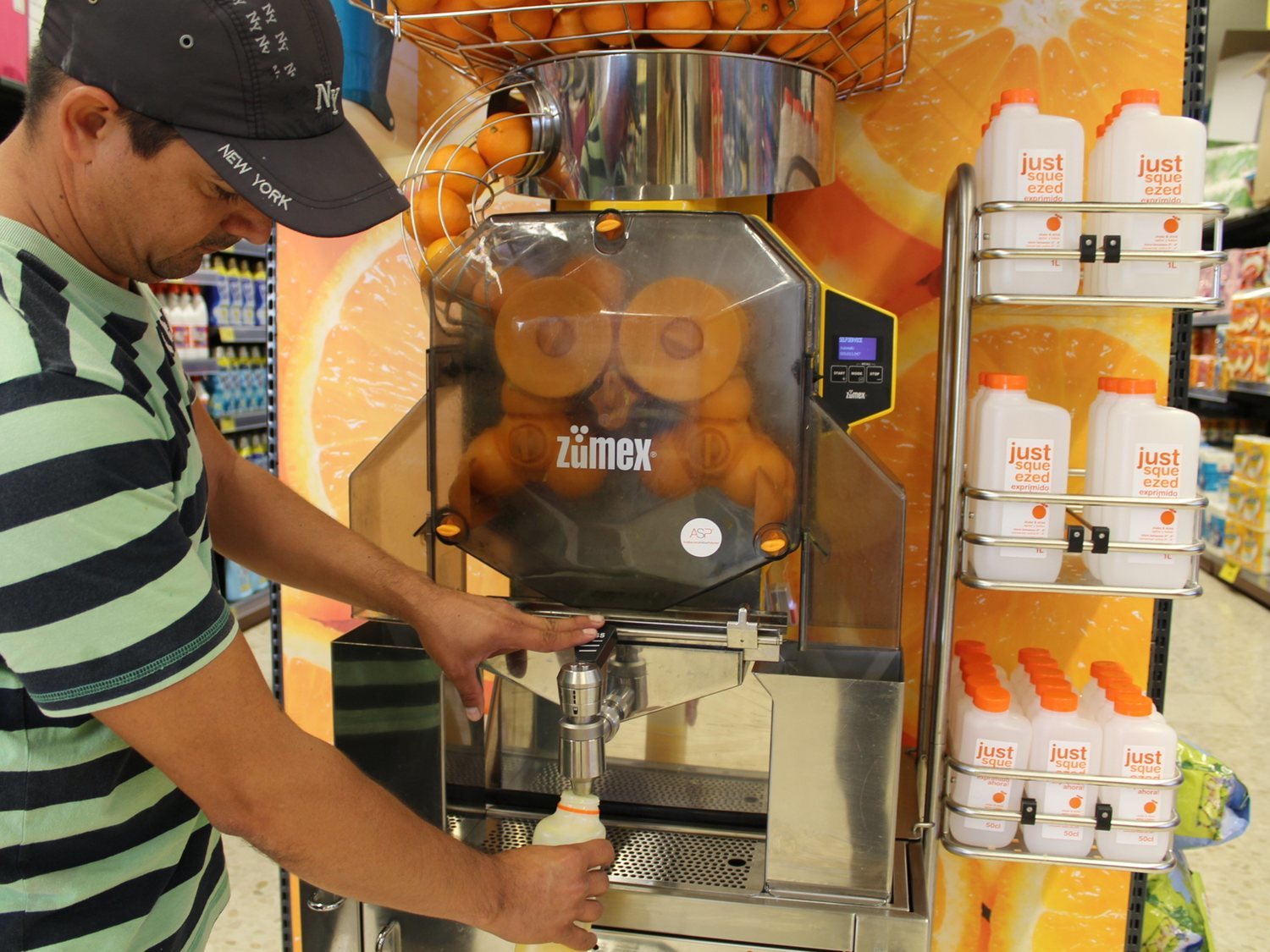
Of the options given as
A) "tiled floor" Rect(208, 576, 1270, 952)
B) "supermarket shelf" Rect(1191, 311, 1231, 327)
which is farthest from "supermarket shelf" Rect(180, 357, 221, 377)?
"supermarket shelf" Rect(1191, 311, 1231, 327)

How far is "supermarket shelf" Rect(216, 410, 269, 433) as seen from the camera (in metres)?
5.00

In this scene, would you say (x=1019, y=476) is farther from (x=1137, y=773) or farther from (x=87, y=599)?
(x=87, y=599)

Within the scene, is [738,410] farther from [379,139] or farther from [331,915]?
[379,139]

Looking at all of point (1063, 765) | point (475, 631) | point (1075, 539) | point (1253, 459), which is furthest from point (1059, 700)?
point (1253, 459)

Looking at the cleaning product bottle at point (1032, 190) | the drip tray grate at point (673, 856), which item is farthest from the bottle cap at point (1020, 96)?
the drip tray grate at point (673, 856)

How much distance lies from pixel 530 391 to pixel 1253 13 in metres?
5.86

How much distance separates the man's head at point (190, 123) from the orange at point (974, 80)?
3.27ft

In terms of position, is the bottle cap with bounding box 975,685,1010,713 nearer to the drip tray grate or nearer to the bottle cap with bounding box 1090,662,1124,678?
the bottle cap with bounding box 1090,662,1124,678

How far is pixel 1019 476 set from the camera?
4.19 ft

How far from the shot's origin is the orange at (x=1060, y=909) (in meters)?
1.75

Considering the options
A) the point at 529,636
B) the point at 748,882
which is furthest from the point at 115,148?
the point at 748,882

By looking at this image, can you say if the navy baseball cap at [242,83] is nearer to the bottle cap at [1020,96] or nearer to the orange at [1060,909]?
the bottle cap at [1020,96]

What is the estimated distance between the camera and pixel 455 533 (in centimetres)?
123

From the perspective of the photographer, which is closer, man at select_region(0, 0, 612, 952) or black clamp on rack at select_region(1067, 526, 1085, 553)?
man at select_region(0, 0, 612, 952)
